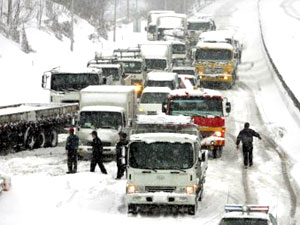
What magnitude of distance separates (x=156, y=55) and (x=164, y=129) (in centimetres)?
2624

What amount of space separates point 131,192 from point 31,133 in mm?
11142

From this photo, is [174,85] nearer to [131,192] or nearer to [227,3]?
[131,192]

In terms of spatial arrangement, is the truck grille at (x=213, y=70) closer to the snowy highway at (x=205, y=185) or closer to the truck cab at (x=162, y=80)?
the snowy highway at (x=205, y=185)

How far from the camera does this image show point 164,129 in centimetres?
2273

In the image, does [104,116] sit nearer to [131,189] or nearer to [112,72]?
[131,189]

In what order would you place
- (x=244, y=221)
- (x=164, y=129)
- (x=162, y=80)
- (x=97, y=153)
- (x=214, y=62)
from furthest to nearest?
(x=214, y=62) → (x=162, y=80) → (x=97, y=153) → (x=164, y=129) → (x=244, y=221)

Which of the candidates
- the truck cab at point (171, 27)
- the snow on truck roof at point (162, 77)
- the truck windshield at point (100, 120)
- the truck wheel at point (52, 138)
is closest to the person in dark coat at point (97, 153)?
the truck windshield at point (100, 120)

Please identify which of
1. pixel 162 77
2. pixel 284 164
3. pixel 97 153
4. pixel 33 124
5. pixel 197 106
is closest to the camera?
pixel 97 153

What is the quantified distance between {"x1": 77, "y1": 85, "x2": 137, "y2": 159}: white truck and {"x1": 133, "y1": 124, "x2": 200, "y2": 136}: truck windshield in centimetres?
644

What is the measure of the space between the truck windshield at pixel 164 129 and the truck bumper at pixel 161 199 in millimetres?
2420

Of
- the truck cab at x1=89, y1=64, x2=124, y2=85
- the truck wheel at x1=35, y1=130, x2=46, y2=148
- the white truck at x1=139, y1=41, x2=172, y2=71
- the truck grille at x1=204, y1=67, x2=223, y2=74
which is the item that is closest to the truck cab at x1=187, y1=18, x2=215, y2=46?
the white truck at x1=139, y1=41, x2=172, y2=71

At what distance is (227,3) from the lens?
132 m

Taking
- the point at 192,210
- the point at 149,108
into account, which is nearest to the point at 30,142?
the point at 149,108

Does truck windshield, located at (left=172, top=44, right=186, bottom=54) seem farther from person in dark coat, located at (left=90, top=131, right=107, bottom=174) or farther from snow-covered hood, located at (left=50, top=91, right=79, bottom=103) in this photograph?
person in dark coat, located at (left=90, top=131, right=107, bottom=174)
